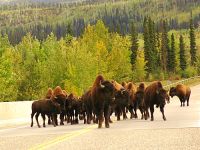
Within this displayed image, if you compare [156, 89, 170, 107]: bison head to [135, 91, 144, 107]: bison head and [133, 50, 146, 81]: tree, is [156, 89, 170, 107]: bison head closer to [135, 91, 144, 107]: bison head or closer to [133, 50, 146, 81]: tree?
[135, 91, 144, 107]: bison head

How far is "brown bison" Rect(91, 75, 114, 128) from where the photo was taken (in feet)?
62.4

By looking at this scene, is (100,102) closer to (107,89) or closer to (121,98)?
(107,89)

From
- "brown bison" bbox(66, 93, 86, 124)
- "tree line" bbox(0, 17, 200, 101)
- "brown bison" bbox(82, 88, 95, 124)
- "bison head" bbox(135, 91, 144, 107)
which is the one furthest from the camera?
"tree line" bbox(0, 17, 200, 101)

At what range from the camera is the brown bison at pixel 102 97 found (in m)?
19.0

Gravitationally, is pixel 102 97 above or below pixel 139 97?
below

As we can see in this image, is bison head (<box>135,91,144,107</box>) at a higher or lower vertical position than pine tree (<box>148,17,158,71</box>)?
lower

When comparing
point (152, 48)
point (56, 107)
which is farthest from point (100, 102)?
point (152, 48)

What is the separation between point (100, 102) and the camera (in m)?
19.4

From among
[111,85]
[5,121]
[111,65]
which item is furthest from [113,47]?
[111,85]

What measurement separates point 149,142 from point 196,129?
3525 millimetres

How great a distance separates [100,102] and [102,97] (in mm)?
219

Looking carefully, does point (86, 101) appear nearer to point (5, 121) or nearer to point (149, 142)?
point (5, 121)

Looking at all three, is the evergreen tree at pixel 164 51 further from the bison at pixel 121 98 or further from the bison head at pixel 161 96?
the bison head at pixel 161 96

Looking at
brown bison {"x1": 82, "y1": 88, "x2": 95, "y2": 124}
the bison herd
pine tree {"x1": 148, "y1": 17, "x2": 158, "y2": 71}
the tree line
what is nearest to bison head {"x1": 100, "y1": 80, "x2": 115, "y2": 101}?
the bison herd
